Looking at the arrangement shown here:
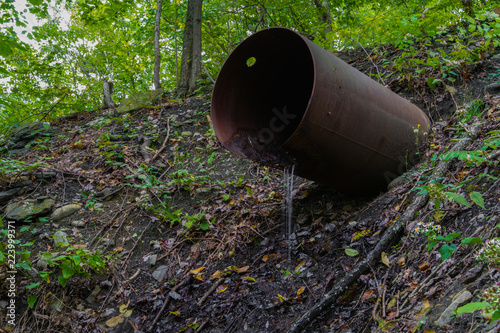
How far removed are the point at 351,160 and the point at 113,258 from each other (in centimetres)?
253

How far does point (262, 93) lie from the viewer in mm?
3211

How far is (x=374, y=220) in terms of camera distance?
8.64ft

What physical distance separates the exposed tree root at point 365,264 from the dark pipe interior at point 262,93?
97 cm

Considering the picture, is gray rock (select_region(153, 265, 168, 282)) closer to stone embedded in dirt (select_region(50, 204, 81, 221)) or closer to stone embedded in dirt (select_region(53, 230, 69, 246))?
stone embedded in dirt (select_region(53, 230, 69, 246))

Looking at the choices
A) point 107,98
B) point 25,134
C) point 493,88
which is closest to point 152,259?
point 493,88

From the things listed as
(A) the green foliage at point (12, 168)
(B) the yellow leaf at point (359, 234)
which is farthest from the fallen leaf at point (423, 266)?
(A) the green foliage at point (12, 168)

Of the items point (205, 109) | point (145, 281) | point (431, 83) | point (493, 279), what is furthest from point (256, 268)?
point (205, 109)

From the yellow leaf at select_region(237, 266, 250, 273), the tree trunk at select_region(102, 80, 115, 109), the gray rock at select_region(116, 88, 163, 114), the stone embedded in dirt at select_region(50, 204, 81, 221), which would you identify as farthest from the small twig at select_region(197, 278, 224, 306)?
the tree trunk at select_region(102, 80, 115, 109)

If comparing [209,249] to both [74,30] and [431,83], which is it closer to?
[431,83]

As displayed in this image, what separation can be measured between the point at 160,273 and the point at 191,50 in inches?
186

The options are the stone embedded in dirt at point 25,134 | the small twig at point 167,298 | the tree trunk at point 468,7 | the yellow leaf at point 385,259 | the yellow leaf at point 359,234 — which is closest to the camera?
the yellow leaf at point 385,259

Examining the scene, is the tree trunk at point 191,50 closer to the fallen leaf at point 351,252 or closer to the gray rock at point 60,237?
the gray rock at point 60,237

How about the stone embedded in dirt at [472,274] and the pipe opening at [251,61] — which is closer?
the stone embedded in dirt at [472,274]

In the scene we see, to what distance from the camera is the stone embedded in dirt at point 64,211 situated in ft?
12.7
